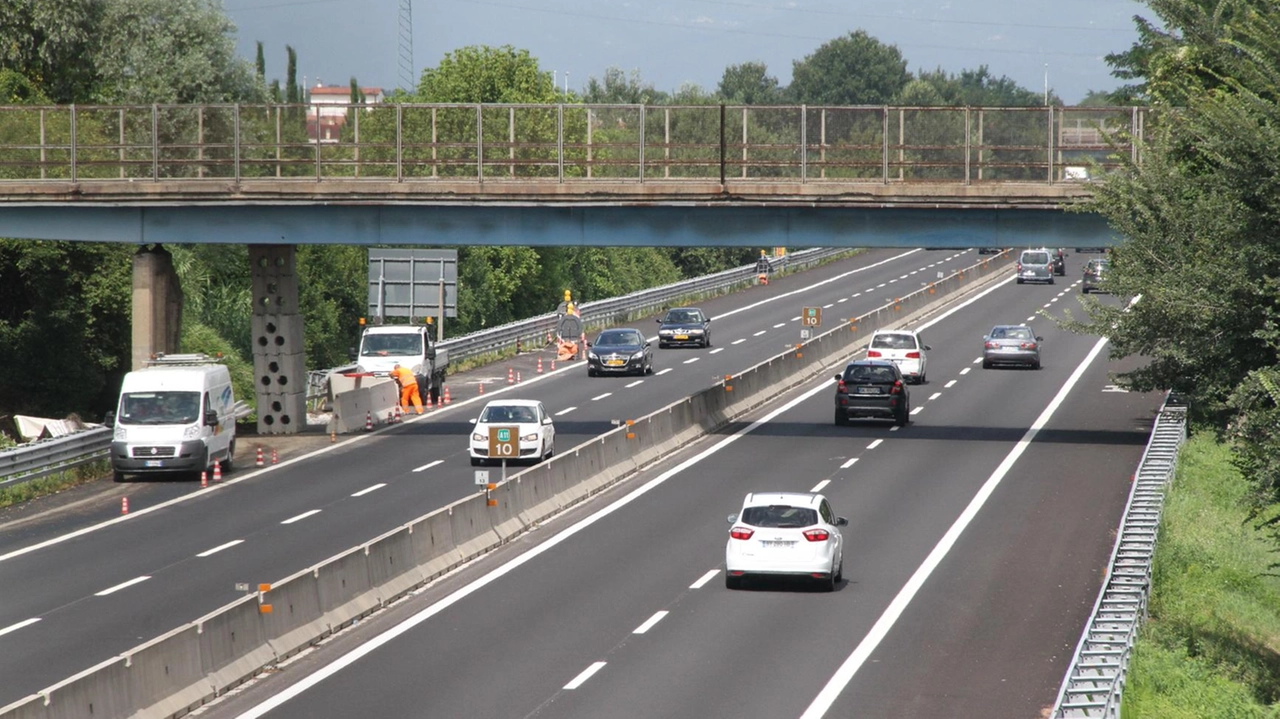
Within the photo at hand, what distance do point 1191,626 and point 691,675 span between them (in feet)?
28.9

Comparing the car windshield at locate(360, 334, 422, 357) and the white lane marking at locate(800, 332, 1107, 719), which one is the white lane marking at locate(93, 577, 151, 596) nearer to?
the white lane marking at locate(800, 332, 1107, 719)

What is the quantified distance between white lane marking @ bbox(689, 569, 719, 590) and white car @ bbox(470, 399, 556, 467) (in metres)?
11.6

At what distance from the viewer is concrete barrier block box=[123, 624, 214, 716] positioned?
1727cm

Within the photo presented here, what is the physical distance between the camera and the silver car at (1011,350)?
59.8 meters

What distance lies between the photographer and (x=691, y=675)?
20.1 metres

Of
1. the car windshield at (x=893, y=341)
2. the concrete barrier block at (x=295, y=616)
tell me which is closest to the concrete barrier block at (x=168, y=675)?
the concrete barrier block at (x=295, y=616)

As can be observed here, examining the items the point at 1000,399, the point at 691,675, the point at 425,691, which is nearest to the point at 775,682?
the point at 691,675

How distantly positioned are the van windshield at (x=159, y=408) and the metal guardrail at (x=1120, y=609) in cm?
2036

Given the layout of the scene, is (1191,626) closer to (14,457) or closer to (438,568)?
(438,568)

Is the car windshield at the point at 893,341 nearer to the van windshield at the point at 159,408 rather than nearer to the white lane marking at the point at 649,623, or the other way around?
the van windshield at the point at 159,408

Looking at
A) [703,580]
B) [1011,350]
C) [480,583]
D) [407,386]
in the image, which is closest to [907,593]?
[703,580]

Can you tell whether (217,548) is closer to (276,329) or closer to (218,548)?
(218,548)

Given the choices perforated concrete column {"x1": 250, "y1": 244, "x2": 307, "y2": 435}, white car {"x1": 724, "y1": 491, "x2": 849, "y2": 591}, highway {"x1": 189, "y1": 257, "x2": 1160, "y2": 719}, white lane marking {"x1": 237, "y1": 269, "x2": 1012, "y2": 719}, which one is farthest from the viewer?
perforated concrete column {"x1": 250, "y1": 244, "x2": 307, "y2": 435}

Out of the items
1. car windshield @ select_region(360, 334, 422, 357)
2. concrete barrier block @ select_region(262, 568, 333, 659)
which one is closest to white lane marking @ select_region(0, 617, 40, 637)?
concrete barrier block @ select_region(262, 568, 333, 659)
